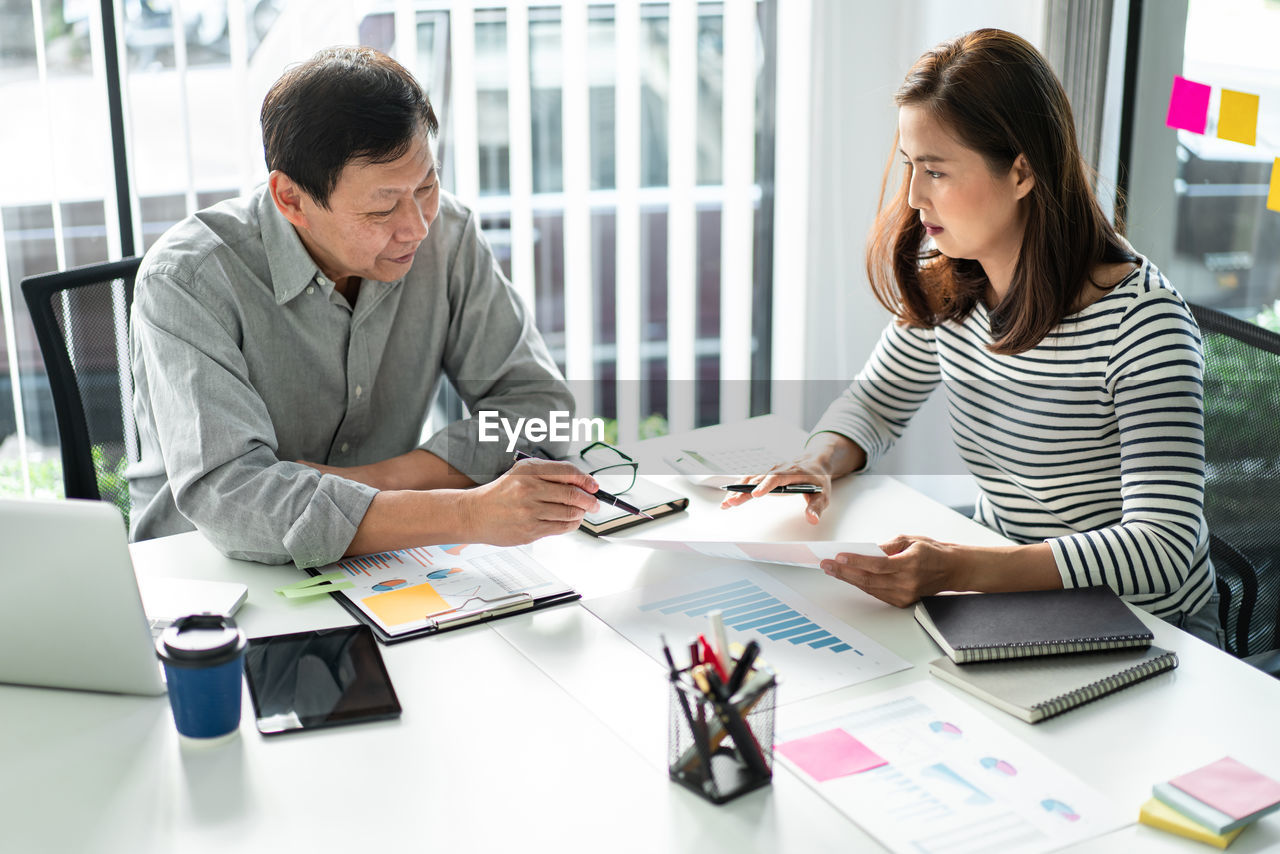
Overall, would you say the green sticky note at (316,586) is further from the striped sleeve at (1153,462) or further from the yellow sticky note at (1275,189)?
the yellow sticky note at (1275,189)

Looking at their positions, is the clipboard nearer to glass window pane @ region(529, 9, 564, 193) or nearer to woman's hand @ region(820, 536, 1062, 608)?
woman's hand @ region(820, 536, 1062, 608)

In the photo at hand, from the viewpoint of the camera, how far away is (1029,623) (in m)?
1.25

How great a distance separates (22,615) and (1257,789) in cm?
115

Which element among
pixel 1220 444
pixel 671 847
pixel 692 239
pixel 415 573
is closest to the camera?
pixel 671 847

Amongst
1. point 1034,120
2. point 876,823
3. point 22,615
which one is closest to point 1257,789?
point 876,823

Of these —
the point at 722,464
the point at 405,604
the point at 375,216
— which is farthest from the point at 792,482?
the point at 375,216

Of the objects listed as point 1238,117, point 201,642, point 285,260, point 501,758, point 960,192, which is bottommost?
point 501,758

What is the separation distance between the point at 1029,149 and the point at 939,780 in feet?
2.96

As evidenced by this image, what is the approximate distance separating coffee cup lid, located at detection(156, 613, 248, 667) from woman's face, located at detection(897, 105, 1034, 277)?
1079mm

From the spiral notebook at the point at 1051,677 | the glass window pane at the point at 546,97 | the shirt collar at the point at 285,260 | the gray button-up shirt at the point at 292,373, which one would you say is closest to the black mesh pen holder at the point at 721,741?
the spiral notebook at the point at 1051,677

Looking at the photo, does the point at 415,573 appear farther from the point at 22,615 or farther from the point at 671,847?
the point at 671,847

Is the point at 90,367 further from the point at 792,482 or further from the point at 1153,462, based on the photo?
the point at 1153,462

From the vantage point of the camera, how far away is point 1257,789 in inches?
38.5

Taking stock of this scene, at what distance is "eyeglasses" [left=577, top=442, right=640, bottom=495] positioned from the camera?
1.72 m
